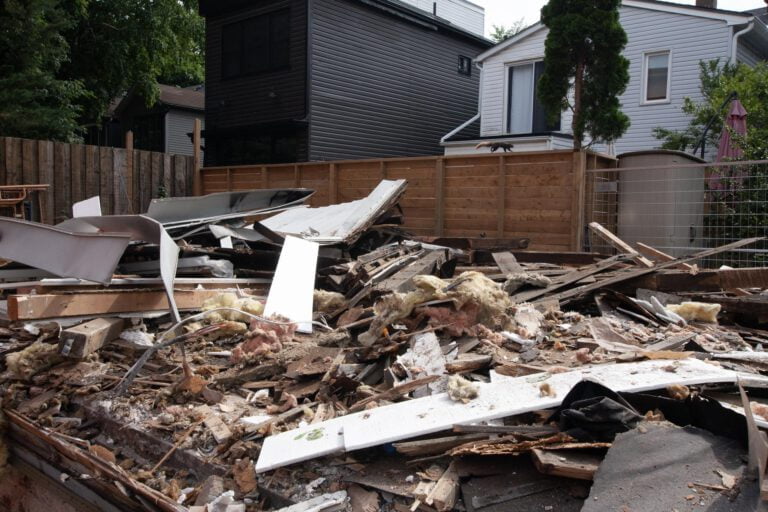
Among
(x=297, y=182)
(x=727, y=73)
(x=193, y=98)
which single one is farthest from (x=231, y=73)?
(x=727, y=73)

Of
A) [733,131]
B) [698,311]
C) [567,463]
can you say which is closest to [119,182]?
[698,311]

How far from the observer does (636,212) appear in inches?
358

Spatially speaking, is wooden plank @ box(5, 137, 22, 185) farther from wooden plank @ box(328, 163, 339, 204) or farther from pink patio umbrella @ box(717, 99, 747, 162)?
pink patio umbrella @ box(717, 99, 747, 162)

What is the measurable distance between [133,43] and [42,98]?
5.65 meters

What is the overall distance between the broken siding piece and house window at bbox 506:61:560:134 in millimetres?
15251

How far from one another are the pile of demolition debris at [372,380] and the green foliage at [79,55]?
11761 millimetres

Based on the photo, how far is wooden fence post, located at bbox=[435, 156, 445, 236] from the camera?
10.9 meters

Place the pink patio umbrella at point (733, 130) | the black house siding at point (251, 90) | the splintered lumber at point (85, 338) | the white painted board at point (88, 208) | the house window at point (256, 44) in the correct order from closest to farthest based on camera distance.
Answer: the splintered lumber at point (85, 338) → the white painted board at point (88, 208) → the pink patio umbrella at point (733, 130) → the black house siding at point (251, 90) → the house window at point (256, 44)

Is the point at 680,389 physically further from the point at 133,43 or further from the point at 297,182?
the point at 133,43

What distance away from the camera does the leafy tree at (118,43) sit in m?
21.3

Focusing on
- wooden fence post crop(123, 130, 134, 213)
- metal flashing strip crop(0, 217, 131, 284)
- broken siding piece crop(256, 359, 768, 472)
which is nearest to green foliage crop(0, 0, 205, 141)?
wooden fence post crop(123, 130, 134, 213)

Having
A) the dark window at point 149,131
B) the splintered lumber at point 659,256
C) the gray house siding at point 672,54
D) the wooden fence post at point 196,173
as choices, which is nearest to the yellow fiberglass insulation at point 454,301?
the splintered lumber at point 659,256

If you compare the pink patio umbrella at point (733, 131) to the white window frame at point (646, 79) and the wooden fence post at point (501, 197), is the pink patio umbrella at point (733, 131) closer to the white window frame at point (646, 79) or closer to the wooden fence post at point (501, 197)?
the wooden fence post at point (501, 197)

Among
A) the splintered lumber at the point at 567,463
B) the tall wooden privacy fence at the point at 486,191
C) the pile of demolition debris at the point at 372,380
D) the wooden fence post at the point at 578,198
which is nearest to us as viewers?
the splintered lumber at the point at 567,463
